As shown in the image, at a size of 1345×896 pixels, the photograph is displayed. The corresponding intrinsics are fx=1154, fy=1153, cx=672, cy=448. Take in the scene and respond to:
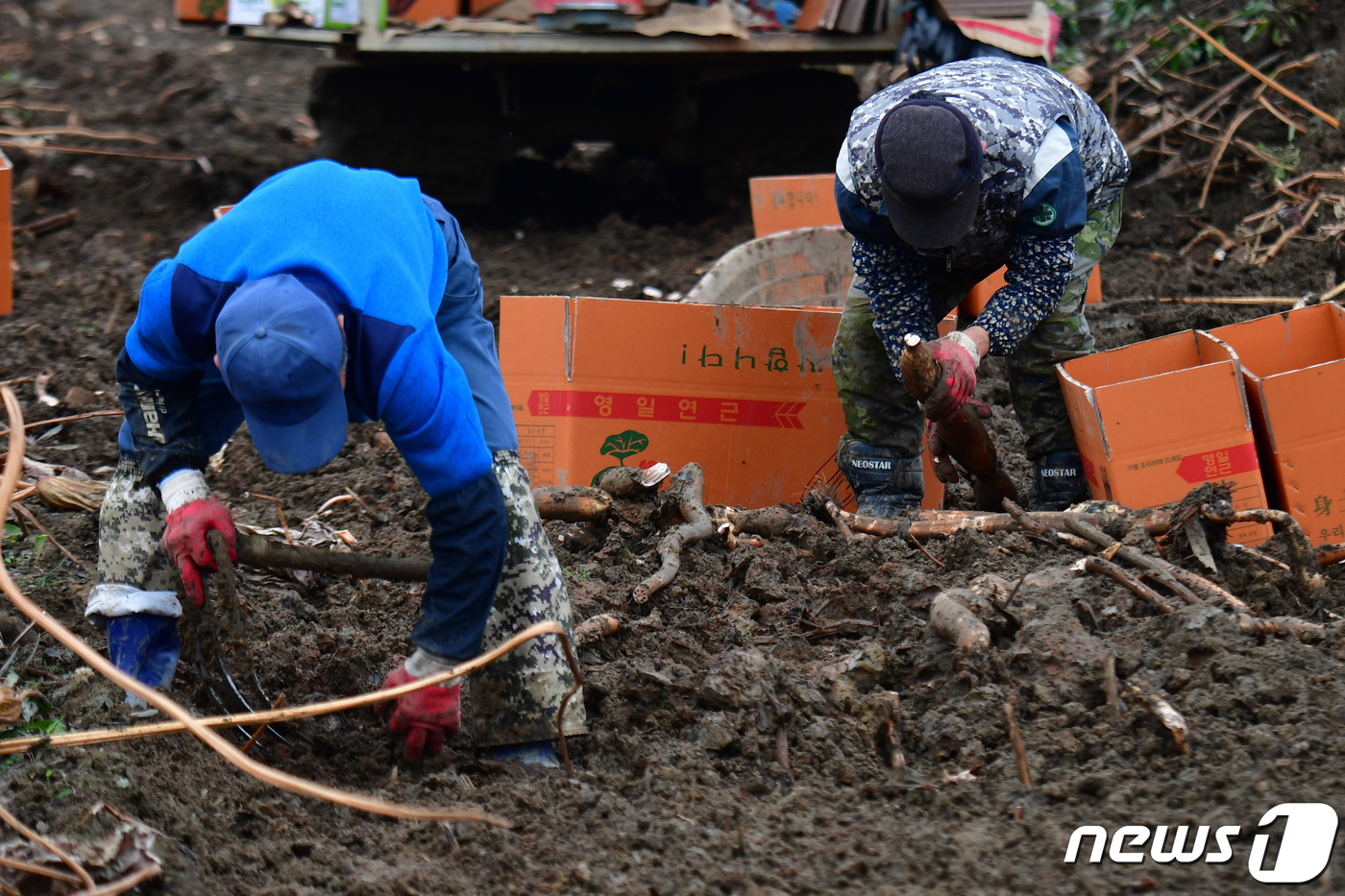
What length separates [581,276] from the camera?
19.4ft

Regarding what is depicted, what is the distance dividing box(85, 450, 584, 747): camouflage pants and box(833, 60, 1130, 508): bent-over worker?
1.15 m

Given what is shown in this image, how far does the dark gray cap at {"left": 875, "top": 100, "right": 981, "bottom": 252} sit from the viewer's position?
2.73m

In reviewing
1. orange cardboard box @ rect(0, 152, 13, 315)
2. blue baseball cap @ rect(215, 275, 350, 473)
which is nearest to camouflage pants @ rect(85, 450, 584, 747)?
blue baseball cap @ rect(215, 275, 350, 473)

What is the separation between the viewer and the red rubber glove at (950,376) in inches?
117

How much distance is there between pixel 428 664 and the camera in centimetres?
236

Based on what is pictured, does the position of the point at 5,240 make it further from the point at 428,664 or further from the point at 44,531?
the point at 428,664

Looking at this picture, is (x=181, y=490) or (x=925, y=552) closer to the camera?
(x=181, y=490)

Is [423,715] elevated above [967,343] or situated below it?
below

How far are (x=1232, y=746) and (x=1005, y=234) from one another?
150cm

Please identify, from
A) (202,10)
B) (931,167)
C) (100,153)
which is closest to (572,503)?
(931,167)

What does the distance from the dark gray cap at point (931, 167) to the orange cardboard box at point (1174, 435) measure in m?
0.67

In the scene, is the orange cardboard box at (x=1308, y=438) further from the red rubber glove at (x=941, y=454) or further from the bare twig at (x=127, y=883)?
the bare twig at (x=127, y=883)

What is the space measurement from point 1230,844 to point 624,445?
2.32m

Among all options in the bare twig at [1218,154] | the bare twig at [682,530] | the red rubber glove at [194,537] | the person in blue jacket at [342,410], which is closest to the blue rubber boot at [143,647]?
the person in blue jacket at [342,410]
